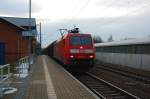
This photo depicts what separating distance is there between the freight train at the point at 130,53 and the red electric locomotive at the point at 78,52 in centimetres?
706

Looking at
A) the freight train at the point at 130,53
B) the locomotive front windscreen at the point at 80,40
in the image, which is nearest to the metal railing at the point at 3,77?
the locomotive front windscreen at the point at 80,40

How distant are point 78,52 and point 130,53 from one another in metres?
12.7

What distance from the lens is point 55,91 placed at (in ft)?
47.7

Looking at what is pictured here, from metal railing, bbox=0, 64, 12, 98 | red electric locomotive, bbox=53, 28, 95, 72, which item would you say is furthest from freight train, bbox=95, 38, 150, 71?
metal railing, bbox=0, 64, 12, 98

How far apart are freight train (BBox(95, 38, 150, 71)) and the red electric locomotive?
23.1ft

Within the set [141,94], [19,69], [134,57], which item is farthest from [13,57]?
[141,94]

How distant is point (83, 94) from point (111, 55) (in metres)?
33.9

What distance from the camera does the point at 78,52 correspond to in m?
26.2

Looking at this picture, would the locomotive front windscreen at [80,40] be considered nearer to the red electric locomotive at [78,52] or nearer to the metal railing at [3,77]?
the red electric locomotive at [78,52]

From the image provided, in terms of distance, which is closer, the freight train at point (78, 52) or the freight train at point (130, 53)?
the freight train at point (78, 52)

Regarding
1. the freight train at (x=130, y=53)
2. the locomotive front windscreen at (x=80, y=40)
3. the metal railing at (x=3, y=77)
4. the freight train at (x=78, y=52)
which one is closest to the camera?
the metal railing at (x=3, y=77)

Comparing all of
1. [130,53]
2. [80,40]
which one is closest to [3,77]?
[80,40]

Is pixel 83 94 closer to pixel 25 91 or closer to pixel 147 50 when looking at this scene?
pixel 25 91

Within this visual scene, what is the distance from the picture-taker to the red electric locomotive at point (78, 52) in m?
25.9
